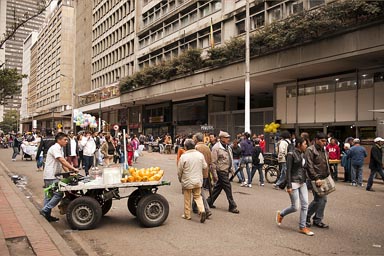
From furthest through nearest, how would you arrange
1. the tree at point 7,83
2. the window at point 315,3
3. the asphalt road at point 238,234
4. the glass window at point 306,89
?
the glass window at point 306,89, the window at point 315,3, the tree at point 7,83, the asphalt road at point 238,234

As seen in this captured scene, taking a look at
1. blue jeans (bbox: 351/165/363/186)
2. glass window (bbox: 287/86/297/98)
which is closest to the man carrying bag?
blue jeans (bbox: 351/165/363/186)

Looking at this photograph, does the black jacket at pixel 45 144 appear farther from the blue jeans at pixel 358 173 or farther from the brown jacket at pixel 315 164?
the blue jeans at pixel 358 173

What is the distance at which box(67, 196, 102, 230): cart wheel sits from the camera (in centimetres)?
652

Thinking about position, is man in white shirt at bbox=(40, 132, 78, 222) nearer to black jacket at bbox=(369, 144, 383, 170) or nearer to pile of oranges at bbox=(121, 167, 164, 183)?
pile of oranges at bbox=(121, 167, 164, 183)

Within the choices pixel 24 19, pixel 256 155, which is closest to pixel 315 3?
pixel 256 155

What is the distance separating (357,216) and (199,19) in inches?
1099

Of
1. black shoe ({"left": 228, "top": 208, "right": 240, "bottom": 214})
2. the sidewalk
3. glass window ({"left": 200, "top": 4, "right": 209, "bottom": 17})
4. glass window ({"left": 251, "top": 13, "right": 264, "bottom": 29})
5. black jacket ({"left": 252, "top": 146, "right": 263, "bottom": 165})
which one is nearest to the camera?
the sidewalk

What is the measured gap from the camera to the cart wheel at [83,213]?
652cm

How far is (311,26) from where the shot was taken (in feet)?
62.7

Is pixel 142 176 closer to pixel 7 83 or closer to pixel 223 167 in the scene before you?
pixel 223 167

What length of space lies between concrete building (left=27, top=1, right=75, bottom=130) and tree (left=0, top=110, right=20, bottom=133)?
30.0m

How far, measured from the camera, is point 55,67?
299 ft

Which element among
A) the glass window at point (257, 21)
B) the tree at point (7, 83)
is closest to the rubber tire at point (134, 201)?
the tree at point (7, 83)

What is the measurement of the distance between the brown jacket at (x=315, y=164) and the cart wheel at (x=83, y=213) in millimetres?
3858
